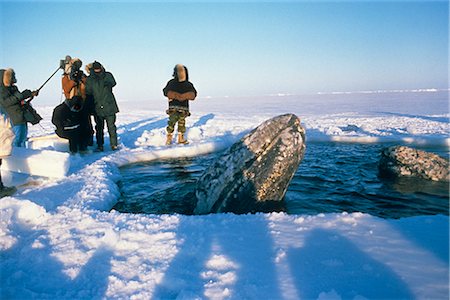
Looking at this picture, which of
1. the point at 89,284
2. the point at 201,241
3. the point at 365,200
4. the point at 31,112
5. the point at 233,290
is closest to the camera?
the point at 233,290

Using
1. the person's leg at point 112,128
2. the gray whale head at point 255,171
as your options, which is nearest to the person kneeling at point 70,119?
the person's leg at point 112,128

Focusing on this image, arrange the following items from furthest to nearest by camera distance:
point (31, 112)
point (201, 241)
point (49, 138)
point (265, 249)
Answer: point (49, 138)
point (31, 112)
point (201, 241)
point (265, 249)

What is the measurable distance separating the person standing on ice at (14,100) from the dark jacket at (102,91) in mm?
1354

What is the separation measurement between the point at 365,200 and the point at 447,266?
2.49 metres

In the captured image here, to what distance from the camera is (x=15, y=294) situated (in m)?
2.00

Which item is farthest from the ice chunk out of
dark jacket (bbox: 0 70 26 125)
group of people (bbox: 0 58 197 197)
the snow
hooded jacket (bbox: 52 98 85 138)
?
dark jacket (bbox: 0 70 26 125)

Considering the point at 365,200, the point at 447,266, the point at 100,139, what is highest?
the point at 100,139

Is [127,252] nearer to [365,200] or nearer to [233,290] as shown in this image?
[233,290]

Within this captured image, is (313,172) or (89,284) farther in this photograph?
(313,172)

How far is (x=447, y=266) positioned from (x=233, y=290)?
1417mm

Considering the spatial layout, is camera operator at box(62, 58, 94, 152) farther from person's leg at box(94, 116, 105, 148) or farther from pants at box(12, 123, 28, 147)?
pants at box(12, 123, 28, 147)

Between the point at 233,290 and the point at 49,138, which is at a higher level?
the point at 49,138

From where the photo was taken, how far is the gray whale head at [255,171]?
4012 mm

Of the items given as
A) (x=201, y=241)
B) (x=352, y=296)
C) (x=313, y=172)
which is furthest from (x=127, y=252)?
(x=313, y=172)
